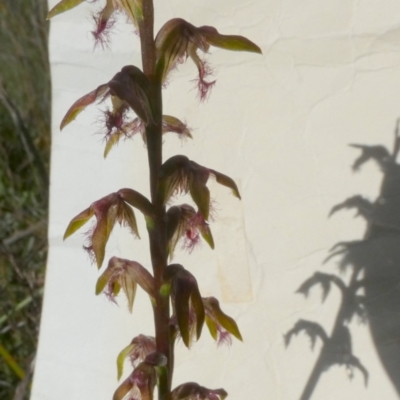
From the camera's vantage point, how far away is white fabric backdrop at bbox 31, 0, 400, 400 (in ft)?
2.62

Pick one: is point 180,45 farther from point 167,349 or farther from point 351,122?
point 351,122

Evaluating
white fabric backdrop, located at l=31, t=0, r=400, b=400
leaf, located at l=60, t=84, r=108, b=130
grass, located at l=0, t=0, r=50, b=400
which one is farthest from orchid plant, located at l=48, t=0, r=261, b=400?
grass, located at l=0, t=0, r=50, b=400

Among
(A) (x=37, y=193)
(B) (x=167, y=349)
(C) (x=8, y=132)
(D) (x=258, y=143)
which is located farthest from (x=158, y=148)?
(C) (x=8, y=132)

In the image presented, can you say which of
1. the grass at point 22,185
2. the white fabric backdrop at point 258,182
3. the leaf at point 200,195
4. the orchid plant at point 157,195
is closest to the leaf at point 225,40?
the orchid plant at point 157,195

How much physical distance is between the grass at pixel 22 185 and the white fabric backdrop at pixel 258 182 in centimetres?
14

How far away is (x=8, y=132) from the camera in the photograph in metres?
1.39

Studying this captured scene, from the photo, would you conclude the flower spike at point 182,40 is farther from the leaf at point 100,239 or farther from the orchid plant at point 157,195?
the leaf at point 100,239

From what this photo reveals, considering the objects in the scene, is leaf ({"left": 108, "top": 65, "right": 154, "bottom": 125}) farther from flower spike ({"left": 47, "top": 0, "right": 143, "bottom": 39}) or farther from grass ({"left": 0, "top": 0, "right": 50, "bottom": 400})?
grass ({"left": 0, "top": 0, "right": 50, "bottom": 400})

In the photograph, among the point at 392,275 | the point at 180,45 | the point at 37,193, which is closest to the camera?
the point at 180,45

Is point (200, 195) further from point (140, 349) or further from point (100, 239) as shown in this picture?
point (140, 349)

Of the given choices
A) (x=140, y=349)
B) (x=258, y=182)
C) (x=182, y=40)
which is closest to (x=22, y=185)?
(x=258, y=182)

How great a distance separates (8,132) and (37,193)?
21 cm

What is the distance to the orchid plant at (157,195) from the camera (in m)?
0.45

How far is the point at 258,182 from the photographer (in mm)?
836
